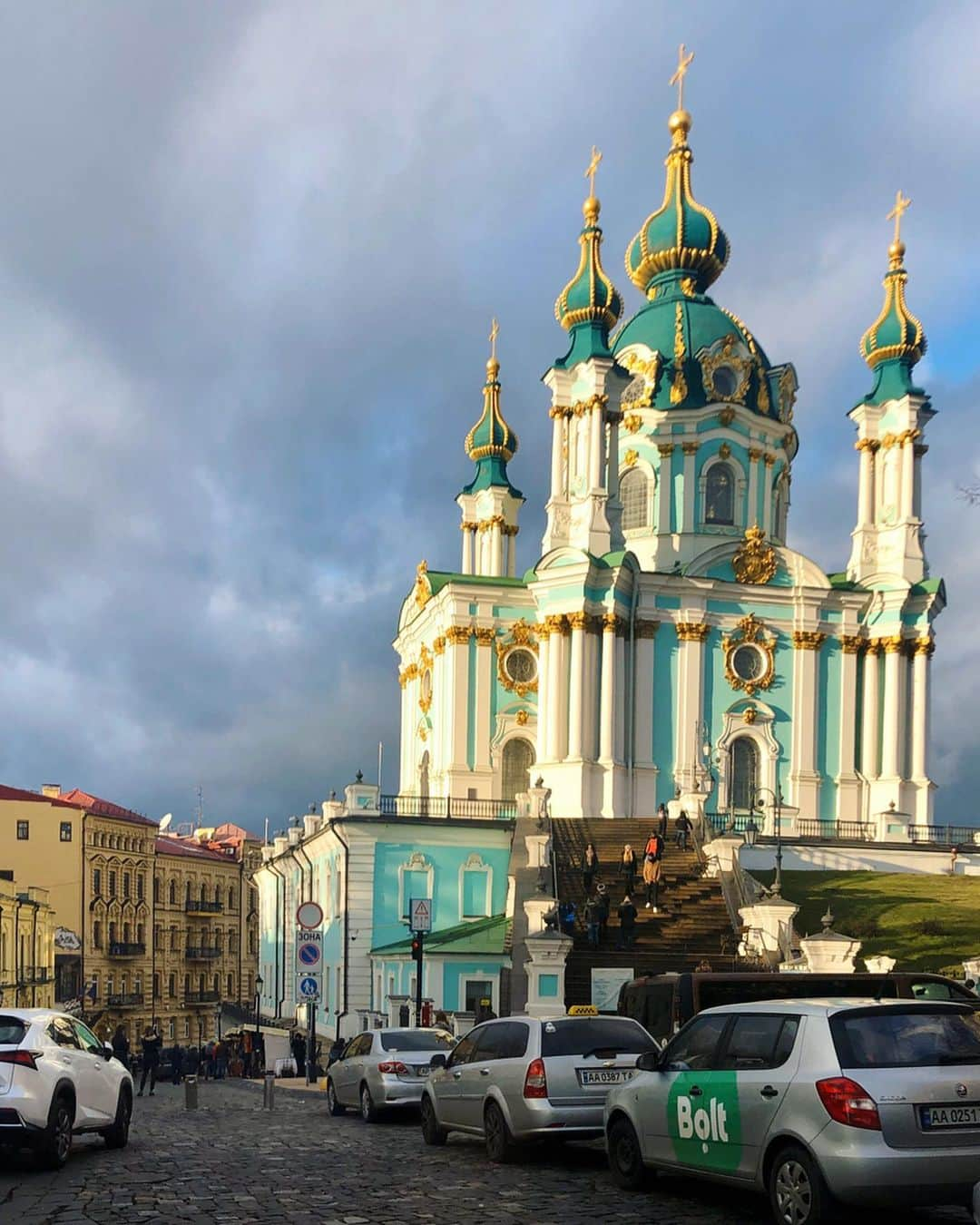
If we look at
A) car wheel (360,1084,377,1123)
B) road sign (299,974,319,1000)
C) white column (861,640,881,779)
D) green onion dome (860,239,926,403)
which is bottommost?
car wheel (360,1084,377,1123)

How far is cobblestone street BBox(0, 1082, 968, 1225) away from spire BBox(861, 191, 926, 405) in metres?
43.0

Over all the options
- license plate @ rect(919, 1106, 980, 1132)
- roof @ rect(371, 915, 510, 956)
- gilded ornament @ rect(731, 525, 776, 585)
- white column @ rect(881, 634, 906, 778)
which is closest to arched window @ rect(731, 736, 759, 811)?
white column @ rect(881, 634, 906, 778)

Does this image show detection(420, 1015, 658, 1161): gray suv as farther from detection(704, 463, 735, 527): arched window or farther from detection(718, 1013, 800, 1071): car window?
detection(704, 463, 735, 527): arched window

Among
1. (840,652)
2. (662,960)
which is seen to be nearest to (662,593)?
(840,652)

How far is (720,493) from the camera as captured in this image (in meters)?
58.4

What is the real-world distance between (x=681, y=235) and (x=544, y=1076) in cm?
4946

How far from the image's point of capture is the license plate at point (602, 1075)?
15.9 meters

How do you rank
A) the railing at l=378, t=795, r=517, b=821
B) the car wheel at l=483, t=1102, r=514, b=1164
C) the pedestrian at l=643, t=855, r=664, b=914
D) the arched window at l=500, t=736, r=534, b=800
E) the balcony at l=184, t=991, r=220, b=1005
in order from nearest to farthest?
the car wheel at l=483, t=1102, r=514, b=1164
the pedestrian at l=643, t=855, r=664, b=914
the railing at l=378, t=795, r=517, b=821
the arched window at l=500, t=736, r=534, b=800
the balcony at l=184, t=991, r=220, b=1005

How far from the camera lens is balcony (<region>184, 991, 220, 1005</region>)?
320ft

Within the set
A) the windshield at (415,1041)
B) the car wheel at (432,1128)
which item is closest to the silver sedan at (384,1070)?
the windshield at (415,1041)

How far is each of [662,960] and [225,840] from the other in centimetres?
9117

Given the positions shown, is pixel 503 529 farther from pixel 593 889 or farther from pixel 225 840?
pixel 225 840

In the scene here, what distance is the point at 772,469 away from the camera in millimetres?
59438

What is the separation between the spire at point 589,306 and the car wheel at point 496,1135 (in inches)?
1611
